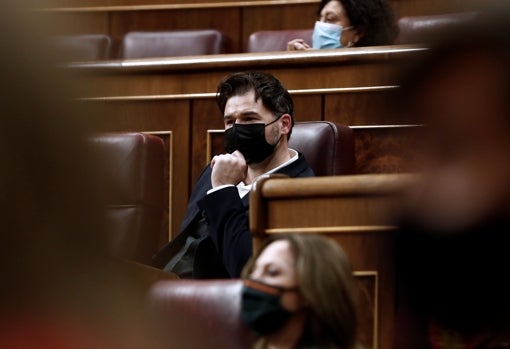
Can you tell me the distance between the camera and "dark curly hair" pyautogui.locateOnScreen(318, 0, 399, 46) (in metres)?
1.32

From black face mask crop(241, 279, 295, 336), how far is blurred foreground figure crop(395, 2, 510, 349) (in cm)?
16

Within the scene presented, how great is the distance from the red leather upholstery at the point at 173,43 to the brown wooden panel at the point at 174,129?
38cm

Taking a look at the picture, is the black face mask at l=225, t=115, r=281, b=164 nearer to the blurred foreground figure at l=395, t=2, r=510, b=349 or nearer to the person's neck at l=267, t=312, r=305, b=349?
the person's neck at l=267, t=312, r=305, b=349

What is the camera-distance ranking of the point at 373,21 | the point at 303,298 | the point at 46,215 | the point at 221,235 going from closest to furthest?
the point at 46,215 < the point at 303,298 < the point at 221,235 < the point at 373,21

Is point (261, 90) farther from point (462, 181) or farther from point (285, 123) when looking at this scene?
point (462, 181)

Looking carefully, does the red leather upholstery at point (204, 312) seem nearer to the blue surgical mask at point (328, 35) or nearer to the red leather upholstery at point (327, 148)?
the red leather upholstery at point (327, 148)

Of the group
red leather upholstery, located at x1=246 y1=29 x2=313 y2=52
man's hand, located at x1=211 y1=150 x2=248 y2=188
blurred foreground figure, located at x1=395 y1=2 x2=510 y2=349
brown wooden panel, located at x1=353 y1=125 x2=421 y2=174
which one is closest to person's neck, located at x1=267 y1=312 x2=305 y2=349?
blurred foreground figure, located at x1=395 y1=2 x2=510 y2=349

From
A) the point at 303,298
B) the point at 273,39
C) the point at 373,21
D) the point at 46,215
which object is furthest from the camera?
the point at 273,39

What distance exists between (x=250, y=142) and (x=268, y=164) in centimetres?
3

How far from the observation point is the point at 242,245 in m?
0.80

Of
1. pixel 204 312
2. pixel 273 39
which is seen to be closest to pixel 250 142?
pixel 204 312

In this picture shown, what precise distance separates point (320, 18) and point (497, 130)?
116cm

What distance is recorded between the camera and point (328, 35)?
53.6 inches

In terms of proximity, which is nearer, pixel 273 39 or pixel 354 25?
pixel 354 25
